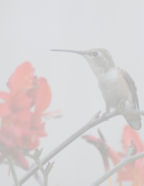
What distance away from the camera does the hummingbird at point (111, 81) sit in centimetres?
47

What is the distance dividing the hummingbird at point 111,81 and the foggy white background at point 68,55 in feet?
0.55

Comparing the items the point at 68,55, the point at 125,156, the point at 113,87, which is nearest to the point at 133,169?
the point at 125,156

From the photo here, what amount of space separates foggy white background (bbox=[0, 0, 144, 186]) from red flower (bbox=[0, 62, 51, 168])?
12.9 inches

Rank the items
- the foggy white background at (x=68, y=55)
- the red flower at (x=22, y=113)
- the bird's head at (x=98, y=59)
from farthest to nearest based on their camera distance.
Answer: the foggy white background at (x=68, y=55) < the bird's head at (x=98, y=59) < the red flower at (x=22, y=113)

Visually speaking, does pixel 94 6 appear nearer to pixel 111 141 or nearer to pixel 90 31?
pixel 90 31

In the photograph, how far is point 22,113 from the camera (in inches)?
12.5

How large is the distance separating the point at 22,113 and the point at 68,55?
0.38m

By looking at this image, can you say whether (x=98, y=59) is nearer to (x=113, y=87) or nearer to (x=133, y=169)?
(x=113, y=87)

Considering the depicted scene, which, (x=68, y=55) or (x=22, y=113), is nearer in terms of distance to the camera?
(x=22, y=113)

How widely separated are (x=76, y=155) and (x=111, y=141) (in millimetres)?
82

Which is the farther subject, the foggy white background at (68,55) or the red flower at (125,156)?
the foggy white background at (68,55)

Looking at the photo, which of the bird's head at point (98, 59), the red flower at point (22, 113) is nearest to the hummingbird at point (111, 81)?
the bird's head at point (98, 59)

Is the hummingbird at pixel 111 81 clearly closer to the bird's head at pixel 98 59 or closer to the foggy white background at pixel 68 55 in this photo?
the bird's head at pixel 98 59

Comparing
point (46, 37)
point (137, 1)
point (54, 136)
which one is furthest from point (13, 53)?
point (137, 1)
